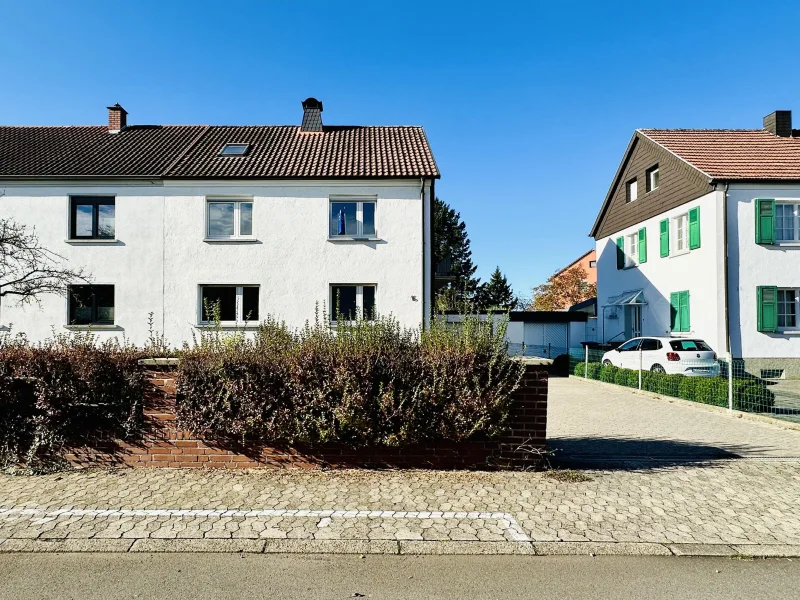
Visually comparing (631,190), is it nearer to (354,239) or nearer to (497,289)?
(354,239)

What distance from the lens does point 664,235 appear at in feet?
72.6

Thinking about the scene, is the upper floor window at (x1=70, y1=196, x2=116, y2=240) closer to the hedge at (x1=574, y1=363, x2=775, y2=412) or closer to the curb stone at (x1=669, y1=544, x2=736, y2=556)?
the hedge at (x1=574, y1=363, x2=775, y2=412)

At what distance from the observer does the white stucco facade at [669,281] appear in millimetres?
18594

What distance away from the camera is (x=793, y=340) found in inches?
729

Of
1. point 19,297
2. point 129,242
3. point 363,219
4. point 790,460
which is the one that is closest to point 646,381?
point 790,460

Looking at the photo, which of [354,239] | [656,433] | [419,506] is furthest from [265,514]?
[354,239]

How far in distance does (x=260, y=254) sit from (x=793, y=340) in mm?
18757

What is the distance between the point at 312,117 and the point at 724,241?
16.3 m

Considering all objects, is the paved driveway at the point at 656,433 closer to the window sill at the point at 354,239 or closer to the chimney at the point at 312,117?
the window sill at the point at 354,239

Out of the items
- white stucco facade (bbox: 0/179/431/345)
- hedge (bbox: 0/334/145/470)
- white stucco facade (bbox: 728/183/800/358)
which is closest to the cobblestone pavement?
hedge (bbox: 0/334/145/470)

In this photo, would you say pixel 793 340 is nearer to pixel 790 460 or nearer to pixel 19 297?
pixel 790 460

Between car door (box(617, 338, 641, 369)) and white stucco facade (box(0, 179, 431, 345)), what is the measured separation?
689 cm

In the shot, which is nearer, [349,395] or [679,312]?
[349,395]

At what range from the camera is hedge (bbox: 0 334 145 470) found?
5.65 meters
